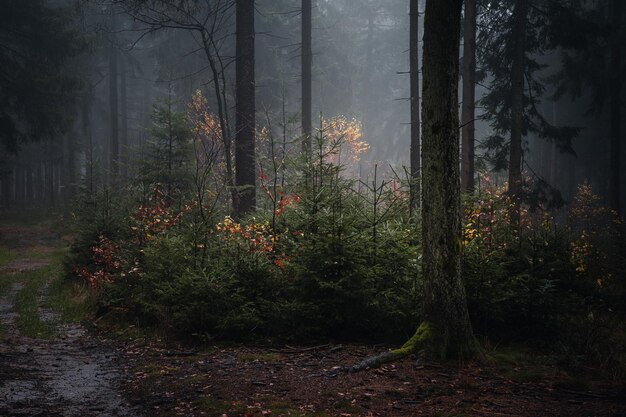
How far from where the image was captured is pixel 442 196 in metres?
5.90

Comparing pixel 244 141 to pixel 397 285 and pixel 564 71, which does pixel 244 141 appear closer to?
pixel 397 285

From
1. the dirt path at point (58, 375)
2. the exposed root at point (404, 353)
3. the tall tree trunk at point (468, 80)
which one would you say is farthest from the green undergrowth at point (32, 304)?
the tall tree trunk at point (468, 80)

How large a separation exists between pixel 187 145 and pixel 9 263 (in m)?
8.35

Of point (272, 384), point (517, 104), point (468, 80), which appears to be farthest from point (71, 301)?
point (517, 104)

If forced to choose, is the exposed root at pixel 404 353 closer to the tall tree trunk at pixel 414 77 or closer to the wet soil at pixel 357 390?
the wet soil at pixel 357 390

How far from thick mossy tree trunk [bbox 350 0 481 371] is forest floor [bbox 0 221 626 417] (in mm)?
296

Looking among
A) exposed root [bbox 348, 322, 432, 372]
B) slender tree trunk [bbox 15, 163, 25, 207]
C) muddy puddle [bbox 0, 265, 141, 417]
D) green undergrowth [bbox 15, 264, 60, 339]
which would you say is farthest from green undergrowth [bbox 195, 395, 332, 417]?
slender tree trunk [bbox 15, 163, 25, 207]

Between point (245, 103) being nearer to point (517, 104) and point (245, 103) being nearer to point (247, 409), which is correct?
point (517, 104)

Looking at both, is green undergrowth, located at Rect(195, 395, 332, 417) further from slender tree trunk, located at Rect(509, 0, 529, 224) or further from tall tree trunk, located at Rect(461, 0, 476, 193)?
slender tree trunk, located at Rect(509, 0, 529, 224)

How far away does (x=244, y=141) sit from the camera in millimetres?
14211

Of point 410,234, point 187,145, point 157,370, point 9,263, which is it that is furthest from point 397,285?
point 9,263

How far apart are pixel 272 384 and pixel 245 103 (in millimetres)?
10575

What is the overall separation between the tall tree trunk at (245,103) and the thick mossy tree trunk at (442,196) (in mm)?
8915

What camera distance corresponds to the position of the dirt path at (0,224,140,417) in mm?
5191
